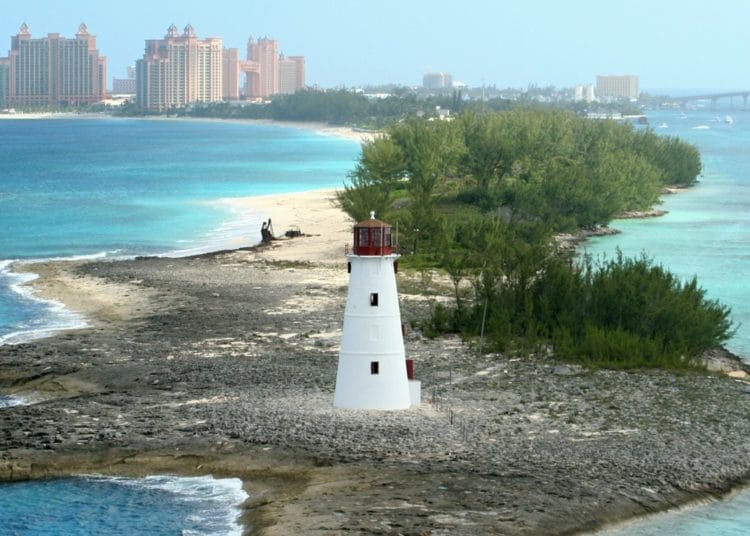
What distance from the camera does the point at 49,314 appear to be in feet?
139

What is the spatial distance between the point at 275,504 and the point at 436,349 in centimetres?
1206

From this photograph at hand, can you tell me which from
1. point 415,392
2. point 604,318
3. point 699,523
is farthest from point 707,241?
point 699,523

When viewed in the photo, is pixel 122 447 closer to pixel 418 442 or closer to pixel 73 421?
pixel 73 421

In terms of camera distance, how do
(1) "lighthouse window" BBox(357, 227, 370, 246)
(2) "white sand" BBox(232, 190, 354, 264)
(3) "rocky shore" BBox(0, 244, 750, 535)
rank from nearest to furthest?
(3) "rocky shore" BBox(0, 244, 750, 535) < (1) "lighthouse window" BBox(357, 227, 370, 246) < (2) "white sand" BBox(232, 190, 354, 264)

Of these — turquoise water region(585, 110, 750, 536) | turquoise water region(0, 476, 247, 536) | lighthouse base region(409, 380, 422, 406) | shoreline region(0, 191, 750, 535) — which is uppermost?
lighthouse base region(409, 380, 422, 406)

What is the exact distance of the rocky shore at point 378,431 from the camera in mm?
23344

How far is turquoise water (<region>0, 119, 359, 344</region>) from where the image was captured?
6006 centimetres

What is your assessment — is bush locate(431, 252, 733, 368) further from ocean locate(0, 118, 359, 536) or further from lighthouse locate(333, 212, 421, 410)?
ocean locate(0, 118, 359, 536)

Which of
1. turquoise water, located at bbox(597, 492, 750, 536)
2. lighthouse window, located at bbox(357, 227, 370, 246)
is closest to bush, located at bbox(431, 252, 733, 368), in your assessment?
lighthouse window, located at bbox(357, 227, 370, 246)

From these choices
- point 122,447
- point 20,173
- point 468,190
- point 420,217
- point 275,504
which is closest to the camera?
point 275,504

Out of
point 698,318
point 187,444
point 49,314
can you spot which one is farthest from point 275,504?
point 49,314

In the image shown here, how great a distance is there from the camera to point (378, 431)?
26.7 metres

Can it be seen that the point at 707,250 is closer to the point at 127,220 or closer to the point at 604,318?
the point at 604,318

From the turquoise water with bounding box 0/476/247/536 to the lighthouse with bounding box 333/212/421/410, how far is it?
12.4 feet
